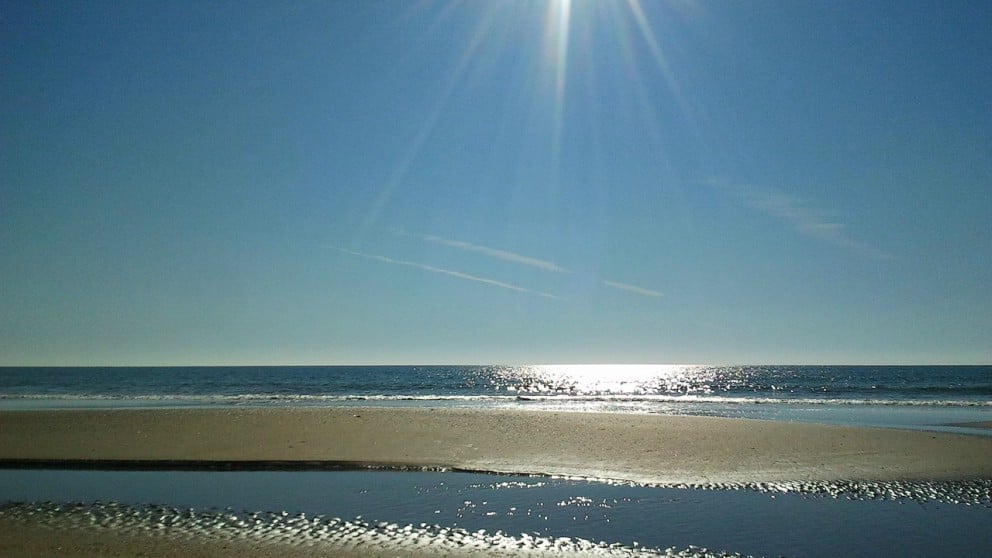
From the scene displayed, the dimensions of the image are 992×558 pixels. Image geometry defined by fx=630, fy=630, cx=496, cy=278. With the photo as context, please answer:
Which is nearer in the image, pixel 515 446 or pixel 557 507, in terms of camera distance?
pixel 557 507

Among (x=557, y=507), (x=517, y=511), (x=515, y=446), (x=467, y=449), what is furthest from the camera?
(x=515, y=446)

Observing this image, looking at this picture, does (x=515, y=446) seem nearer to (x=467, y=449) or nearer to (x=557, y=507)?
(x=467, y=449)

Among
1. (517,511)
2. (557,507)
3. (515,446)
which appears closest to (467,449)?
(515,446)

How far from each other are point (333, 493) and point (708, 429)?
15.6m

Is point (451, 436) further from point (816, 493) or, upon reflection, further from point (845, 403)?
point (845, 403)

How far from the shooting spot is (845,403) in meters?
43.9

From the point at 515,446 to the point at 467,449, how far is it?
151cm

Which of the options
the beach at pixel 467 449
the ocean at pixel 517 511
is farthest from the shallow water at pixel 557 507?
the beach at pixel 467 449

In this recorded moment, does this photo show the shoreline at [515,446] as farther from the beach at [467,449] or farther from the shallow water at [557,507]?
the shallow water at [557,507]

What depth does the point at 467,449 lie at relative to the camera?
18.5m

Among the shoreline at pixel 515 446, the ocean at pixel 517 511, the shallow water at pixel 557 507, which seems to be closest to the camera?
the ocean at pixel 517 511

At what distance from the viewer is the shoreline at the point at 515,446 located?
15.8 m

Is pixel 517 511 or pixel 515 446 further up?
pixel 515 446

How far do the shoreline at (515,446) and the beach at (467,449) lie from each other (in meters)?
0.05
